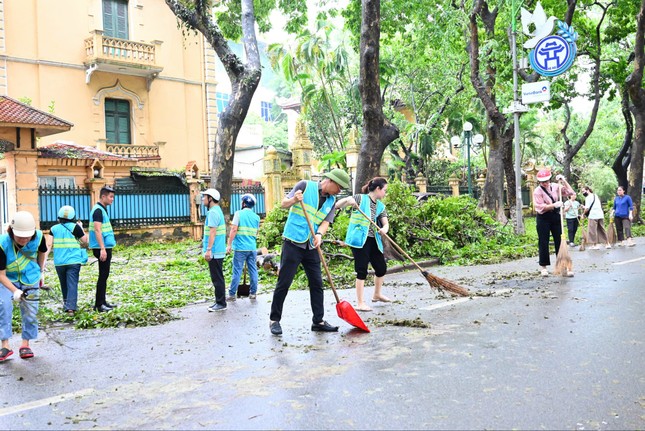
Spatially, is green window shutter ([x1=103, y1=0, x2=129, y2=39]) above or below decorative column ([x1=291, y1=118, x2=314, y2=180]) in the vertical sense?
above

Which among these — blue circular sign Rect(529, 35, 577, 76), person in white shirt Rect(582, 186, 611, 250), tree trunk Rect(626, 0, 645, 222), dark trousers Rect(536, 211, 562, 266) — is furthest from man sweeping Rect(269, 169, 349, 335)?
tree trunk Rect(626, 0, 645, 222)

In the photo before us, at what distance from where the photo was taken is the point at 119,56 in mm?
26125

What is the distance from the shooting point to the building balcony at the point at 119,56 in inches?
1006

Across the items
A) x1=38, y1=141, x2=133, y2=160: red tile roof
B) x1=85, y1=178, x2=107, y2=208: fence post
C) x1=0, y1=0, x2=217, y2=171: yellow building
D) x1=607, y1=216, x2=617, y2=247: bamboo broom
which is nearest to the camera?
x1=607, y1=216, x2=617, y2=247: bamboo broom

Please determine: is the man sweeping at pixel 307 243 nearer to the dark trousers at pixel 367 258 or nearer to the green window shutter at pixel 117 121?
the dark trousers at pixel 367 258

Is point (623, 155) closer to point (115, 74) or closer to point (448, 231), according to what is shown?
point (448, 231)

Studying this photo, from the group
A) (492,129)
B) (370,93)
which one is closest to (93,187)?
(370,93)

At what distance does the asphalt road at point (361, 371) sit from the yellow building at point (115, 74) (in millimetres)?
19530

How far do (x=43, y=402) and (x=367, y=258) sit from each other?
4666 millimetres

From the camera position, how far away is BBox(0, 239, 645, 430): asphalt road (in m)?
4.29

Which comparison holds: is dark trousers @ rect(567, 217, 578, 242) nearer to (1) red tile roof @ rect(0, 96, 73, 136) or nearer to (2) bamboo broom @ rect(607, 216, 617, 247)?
(2) bamboo broom @ rect(607, 216, 617, 247)

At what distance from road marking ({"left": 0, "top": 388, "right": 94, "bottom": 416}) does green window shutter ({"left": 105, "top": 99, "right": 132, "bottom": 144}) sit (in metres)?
23.5

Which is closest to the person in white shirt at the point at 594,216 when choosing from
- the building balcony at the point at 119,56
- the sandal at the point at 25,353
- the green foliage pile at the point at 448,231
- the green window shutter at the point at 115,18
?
the green foliage pile at the point at 448,231

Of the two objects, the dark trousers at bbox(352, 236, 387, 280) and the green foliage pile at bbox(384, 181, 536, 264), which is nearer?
the dark trousers at bbox(352, 236, 387, 280)
